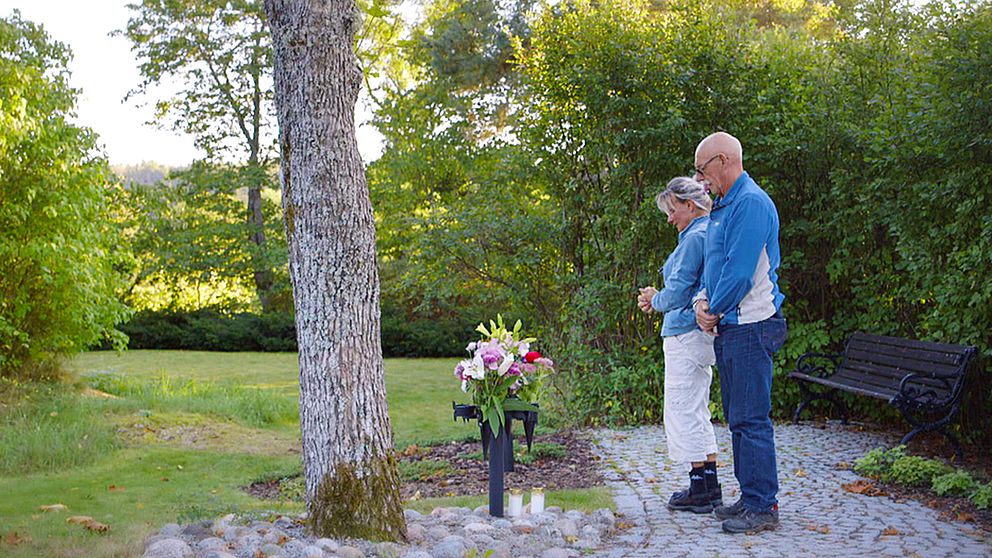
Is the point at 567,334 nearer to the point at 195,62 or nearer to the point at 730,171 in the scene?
the point at 730,171

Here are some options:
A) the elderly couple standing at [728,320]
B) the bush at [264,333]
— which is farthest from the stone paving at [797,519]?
the bush at [264,333]

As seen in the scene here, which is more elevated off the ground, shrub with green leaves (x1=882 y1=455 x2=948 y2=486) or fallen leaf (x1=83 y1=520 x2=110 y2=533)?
shrub with green leaves (x1=882 y1=455 x2=948 y2=486)

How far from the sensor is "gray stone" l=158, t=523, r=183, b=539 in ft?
14.5

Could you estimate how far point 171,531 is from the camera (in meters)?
4.48

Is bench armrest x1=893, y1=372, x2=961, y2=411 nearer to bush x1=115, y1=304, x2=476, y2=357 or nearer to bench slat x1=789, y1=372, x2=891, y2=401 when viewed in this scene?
bench slat x1=789, y1=372, x2=891, y2=401

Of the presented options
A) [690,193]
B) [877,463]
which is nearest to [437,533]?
[690,193]

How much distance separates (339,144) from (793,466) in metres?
4.09

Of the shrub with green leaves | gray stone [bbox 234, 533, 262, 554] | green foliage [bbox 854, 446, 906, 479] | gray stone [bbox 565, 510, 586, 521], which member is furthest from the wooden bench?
gray stone [bbox 234, 533, 262, 554]

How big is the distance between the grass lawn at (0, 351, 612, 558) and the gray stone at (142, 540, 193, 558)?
0.15m

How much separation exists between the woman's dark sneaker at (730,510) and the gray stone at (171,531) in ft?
8.92

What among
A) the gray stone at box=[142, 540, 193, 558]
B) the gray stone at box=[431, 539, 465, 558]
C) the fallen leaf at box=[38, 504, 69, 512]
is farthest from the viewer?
the fallen leaf at box=[38, 504, 69, 512]

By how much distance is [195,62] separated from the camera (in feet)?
75.5

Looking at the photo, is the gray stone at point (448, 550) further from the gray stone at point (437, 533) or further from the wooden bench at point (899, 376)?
the wooden bench at point (899, 376)

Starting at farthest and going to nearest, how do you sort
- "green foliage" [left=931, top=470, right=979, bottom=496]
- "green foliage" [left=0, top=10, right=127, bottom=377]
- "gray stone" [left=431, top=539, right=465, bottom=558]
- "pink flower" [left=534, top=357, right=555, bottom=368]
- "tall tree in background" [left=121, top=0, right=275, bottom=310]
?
"tall tree in background" [left=121, top=0, right=275, bottom=310] → "green foliage" [left=0, top=10, right=127, bottom=377] → "green foliage" [left=931, top=470, right=979, bottom=496] → "pink flower" [left=534, top=357, right=555, bottom=368] → "gray stone" [left=431, top=539, right=465, bottom=558]
